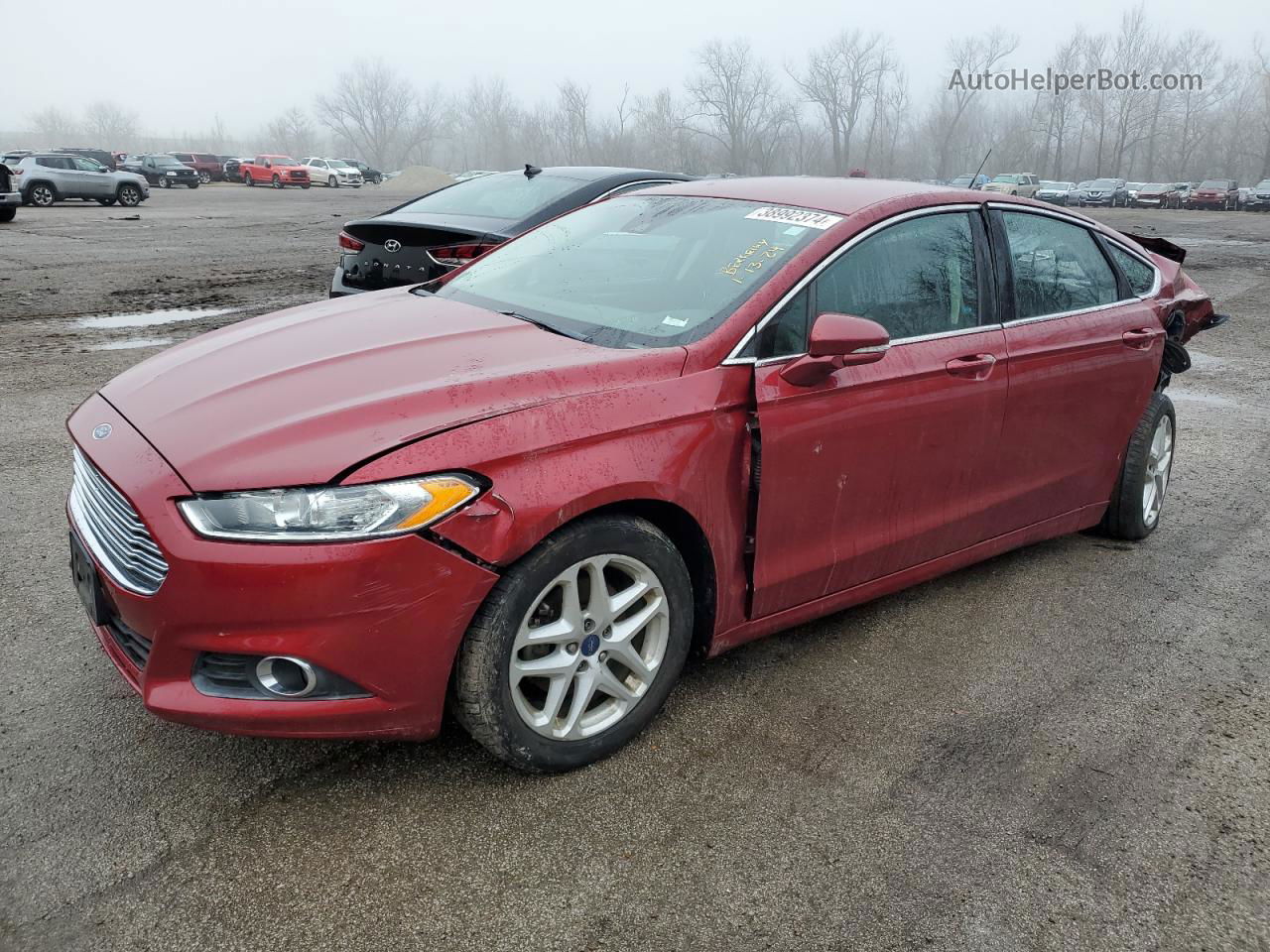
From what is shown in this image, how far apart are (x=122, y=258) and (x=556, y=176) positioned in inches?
416

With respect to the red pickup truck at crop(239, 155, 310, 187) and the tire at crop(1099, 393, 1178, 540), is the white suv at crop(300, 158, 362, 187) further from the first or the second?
the tire at crop(1099, 393, 1178, 540)

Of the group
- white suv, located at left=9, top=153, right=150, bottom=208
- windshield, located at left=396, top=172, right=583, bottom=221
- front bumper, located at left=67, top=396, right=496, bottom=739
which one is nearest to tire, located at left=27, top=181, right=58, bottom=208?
white suv, located at left=9, top=153, right=150, bottom=208

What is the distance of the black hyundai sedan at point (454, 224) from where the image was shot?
6.92 metres

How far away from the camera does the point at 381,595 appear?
2318 mm

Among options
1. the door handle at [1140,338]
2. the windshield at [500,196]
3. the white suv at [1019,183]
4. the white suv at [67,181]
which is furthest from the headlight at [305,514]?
the white suv at [1019,183]

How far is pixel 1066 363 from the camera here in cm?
394

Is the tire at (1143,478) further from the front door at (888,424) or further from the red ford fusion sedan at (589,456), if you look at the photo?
the front door at (888,424)

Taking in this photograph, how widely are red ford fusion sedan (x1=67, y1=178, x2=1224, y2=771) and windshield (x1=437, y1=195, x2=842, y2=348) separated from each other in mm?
15

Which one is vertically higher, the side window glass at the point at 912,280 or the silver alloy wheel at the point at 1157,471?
the side window glass at the point at 912,280

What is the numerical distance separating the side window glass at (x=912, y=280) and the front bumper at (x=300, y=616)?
62.6 inches

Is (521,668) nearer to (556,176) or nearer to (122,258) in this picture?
(556,176)

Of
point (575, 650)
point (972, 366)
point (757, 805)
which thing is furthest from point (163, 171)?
point (757, 805)

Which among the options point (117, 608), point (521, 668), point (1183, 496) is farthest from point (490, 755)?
point (1183, 496)

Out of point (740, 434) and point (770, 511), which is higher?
point (740, 434)
